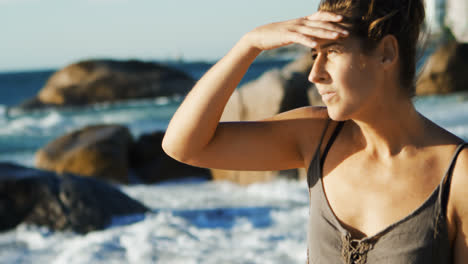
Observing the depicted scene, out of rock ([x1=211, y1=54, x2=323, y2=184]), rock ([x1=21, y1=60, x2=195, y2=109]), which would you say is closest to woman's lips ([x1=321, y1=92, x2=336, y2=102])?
rock ([x1=211, y1=54, x2=323, y2=184])

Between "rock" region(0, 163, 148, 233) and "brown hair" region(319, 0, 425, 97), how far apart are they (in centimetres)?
444

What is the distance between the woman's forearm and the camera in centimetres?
182

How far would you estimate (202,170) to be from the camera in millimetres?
9297

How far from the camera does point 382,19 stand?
1590 mm

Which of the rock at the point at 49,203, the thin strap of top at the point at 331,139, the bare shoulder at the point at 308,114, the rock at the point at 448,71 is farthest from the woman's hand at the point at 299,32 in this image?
the rock at the point at 448,71

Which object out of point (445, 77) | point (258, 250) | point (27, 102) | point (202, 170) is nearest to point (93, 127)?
point (202, 170)

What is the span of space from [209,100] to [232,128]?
154 mm

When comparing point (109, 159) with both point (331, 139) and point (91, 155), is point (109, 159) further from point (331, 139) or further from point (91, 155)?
point (331, 139)

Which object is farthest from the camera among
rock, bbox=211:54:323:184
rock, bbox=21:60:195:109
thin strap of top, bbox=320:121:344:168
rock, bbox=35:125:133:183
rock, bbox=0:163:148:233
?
rock, bbox=21:60:195:109

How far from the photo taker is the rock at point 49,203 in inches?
222

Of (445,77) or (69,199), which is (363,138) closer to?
(69,199)

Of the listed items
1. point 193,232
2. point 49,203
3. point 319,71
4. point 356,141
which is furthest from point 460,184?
point 49,203

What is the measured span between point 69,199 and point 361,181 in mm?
4371

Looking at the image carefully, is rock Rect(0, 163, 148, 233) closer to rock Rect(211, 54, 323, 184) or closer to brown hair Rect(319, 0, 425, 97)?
rock Rect(211, 54, 323, 184)
